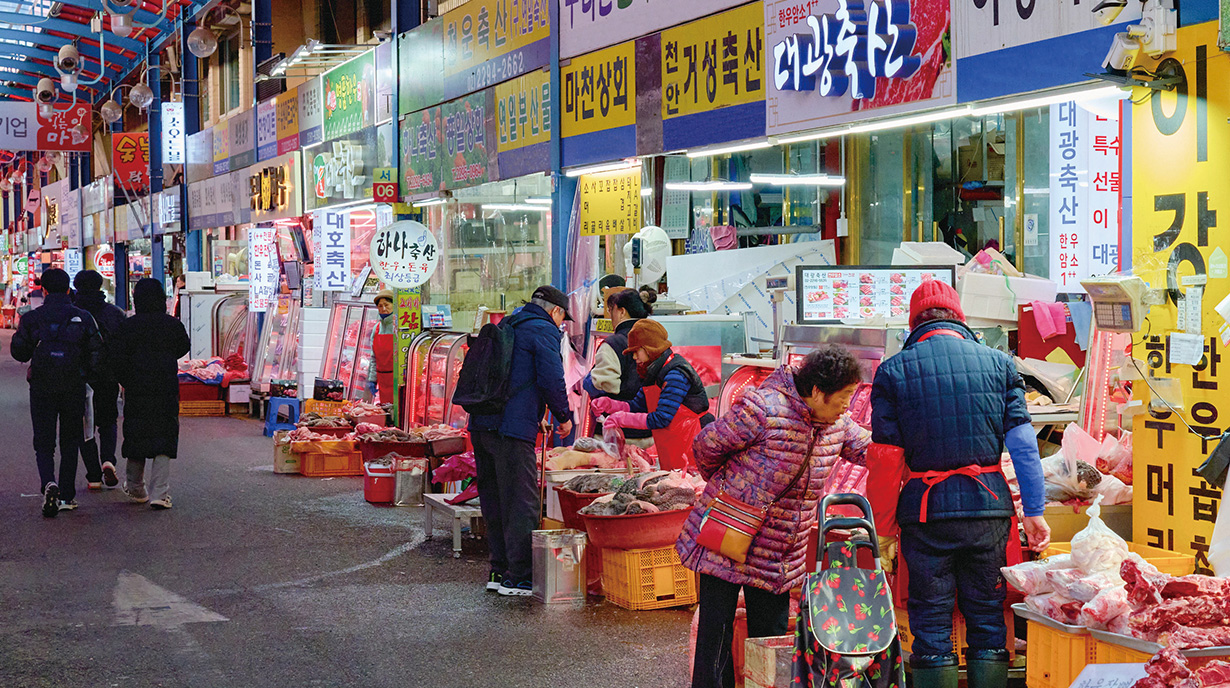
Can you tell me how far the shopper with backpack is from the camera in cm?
818

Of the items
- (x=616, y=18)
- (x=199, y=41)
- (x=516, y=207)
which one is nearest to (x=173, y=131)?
(x=199, y=41)

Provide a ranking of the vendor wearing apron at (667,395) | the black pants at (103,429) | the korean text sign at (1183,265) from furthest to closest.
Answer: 1. the black pants at (103,429)
2. the vendor wearing apron at (667,395)
3. the korean text sign at (1183,265)

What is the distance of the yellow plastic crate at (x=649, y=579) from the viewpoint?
7.72m

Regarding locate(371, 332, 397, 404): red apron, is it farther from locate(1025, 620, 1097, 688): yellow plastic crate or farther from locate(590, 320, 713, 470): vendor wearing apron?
locate(1025, 620, 1097, 688): yellow plastic crate

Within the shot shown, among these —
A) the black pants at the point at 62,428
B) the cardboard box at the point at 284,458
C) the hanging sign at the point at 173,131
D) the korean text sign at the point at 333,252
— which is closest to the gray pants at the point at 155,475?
the black pants at the point at 62,428

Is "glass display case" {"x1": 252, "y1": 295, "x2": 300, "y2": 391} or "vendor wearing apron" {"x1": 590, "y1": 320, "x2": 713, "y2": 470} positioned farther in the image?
"glass display case" {"x1": 252, "y1": 295, "x2": 300, "y2": 391}

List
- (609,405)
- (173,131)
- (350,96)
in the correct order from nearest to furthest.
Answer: (609,405) → (350,96) → (173,131)

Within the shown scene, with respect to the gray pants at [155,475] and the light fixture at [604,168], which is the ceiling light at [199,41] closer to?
the light fixture at [604,168]

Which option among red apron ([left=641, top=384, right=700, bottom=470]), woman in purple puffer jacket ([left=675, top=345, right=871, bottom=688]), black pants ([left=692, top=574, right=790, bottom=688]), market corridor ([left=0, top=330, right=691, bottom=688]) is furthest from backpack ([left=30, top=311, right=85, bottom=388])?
black pants ([left=692, top=574, right=790, bottom=688])

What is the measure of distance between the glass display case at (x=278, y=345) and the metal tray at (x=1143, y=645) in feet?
57.0

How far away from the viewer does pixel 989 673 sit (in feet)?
17.5

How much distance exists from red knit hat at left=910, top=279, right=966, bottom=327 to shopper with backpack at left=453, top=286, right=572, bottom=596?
3044 mm

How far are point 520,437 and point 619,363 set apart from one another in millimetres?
1980

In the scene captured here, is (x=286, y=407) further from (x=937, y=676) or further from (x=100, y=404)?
(x=937, y=676)
